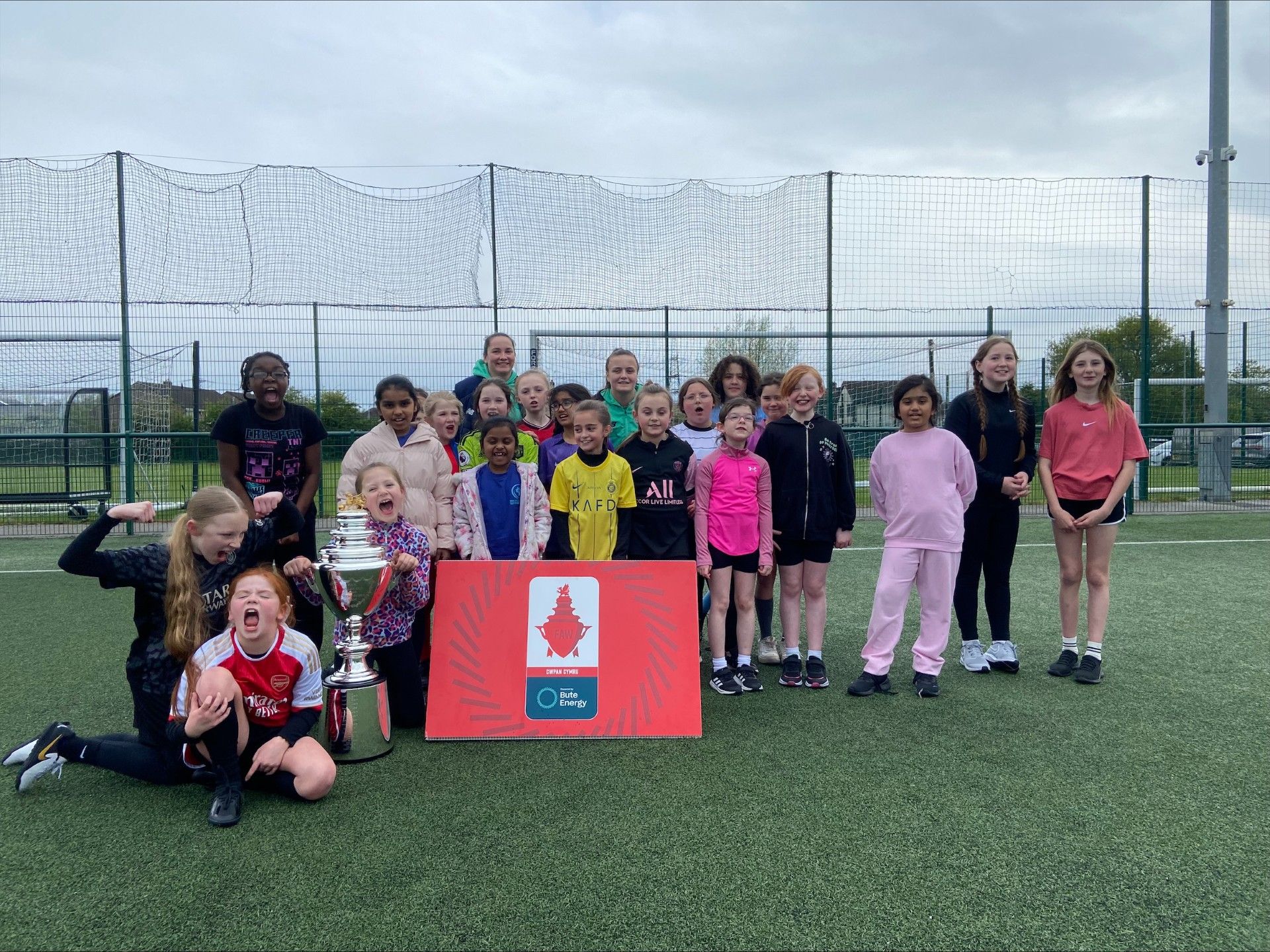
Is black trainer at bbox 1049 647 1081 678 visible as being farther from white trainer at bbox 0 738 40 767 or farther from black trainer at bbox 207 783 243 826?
white trainer at bbox 0 738 40 767

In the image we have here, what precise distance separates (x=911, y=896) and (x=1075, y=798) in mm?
943

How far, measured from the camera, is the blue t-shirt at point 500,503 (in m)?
4.03

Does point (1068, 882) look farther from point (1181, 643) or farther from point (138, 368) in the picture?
point (138, 368)

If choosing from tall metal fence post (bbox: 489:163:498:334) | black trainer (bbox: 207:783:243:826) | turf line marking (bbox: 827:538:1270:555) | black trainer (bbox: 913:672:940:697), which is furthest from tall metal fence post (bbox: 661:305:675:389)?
black trainer (bbox: 207:783:243:826)

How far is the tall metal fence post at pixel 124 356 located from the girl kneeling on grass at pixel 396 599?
667cm

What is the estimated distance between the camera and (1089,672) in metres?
4.16

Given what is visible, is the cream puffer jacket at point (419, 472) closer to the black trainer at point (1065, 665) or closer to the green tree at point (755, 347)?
the black trainer at point (1065, 665)

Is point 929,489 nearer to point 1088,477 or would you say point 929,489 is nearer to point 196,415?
point 1088,477

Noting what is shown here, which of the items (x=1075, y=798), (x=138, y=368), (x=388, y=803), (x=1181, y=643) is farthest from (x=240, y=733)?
(x=138, y=368)

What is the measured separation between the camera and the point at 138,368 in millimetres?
9469

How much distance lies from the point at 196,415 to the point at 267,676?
804cm

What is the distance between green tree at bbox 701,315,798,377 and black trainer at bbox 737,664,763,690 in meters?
5.86

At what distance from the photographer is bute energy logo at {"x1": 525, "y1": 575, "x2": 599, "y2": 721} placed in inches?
139

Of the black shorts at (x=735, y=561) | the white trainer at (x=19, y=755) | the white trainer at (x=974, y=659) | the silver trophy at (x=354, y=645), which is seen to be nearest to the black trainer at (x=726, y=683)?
the black shorts at (x=735, y=561)
